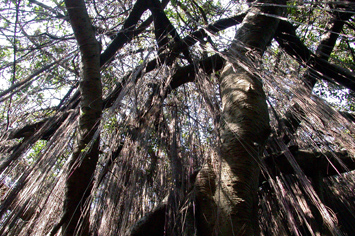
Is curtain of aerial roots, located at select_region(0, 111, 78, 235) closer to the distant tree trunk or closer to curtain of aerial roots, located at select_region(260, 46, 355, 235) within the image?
the distant tree trunk

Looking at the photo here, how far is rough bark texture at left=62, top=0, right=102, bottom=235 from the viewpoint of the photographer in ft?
3.62

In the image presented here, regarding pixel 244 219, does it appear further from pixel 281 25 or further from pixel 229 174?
pixel 281 25

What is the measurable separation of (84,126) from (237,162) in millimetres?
732

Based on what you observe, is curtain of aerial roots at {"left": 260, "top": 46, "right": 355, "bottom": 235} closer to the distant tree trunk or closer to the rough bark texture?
the distant tree trunk

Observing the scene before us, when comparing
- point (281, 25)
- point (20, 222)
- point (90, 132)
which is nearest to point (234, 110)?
point (90, 132)

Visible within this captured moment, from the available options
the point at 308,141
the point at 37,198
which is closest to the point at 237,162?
the point at 308,141

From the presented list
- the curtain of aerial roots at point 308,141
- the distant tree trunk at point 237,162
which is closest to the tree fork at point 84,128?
the distant tree trunk at point 237,162

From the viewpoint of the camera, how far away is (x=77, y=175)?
1152 mm

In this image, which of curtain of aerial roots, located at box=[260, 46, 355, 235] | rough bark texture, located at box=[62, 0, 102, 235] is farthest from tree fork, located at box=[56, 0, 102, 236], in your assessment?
curtain of aerial roots, located at box=[260, 46, 355, 235]

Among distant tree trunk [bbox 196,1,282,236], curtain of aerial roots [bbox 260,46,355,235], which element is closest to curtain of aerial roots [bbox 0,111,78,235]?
distant tree trunk [bbox 196,1,282,236]

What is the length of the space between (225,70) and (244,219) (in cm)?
76

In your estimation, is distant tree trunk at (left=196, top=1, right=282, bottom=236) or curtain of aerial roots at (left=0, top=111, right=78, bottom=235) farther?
curtain of aerial roots at (left=0, top=111, right=78, bottom=235)

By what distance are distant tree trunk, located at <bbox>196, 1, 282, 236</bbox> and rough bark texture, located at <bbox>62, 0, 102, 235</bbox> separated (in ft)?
1.53

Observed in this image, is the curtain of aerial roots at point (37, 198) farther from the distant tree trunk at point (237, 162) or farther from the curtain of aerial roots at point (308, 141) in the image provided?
the curtain of aerial roots at point (308, 141)
